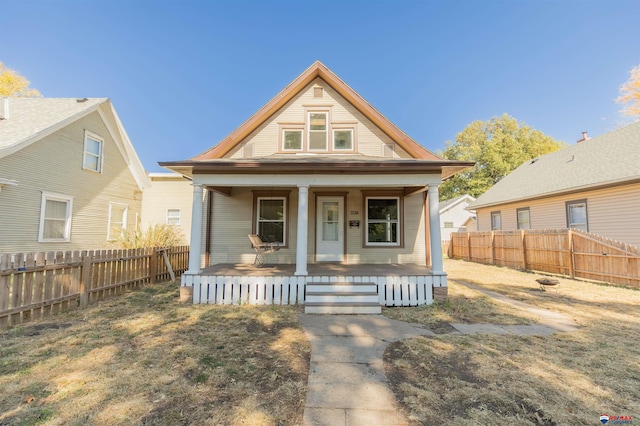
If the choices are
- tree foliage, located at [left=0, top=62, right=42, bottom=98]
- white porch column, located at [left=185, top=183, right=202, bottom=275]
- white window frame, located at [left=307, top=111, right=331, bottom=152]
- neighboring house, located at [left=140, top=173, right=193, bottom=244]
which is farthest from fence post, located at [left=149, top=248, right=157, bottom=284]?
tree foliage, located at [left=0, top=62, right=42, bottom=98]

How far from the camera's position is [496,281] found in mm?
9141

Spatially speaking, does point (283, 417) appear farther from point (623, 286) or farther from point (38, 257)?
point (623, 286)

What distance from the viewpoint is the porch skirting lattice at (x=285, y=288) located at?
6.21m

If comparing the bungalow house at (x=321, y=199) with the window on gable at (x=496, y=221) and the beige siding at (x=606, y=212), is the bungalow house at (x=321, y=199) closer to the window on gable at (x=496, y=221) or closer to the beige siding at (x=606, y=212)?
the beige siding at (x=606, y=212)

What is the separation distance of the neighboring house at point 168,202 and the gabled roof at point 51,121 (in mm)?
572

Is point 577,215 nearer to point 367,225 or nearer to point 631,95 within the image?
point 367,225

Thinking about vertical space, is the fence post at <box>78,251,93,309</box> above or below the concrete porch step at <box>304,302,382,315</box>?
above

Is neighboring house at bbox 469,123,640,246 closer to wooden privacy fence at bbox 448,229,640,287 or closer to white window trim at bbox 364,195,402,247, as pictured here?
wooden privacy fence at bbox 448,229,640,287

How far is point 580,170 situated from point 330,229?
11217mm

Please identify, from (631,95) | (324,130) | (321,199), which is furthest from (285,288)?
(631,95)

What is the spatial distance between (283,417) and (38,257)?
525 cm

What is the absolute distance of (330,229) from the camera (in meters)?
8.88

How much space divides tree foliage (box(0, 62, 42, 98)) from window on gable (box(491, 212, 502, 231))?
30555mm

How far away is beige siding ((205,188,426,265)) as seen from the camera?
8789 millimetres
